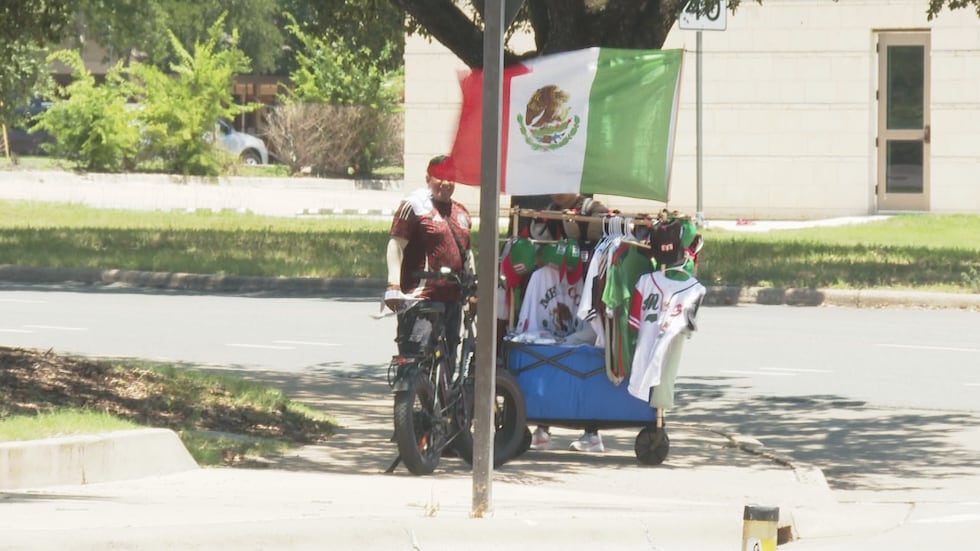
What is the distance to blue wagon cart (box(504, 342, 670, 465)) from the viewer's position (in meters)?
10.0

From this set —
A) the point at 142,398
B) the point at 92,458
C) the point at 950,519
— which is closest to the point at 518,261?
the point at 142,398

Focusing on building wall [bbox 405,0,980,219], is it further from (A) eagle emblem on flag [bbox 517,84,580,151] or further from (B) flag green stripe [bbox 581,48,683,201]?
(A) eagle emblem on flag [bbox 517,84,580,151]

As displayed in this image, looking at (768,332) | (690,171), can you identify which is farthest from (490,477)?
(690,171)

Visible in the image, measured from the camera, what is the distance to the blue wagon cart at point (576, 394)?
394 inches

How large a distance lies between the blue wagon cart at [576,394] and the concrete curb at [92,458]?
81.2 inches

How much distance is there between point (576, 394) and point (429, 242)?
4.25 ft

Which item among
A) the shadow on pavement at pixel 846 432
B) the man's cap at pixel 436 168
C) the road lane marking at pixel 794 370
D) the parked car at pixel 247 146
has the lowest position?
the shadow on pavement at pixel 846 432

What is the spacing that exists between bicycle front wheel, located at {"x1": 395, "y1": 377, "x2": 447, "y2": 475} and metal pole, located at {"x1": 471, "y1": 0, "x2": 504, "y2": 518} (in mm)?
1351

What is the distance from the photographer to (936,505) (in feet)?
28.6

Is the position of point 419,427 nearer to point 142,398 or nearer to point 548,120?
point 548,120

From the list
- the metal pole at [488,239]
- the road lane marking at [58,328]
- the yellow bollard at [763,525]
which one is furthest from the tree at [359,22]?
the yellow bollard at [763,525]

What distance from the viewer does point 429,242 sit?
954 cm

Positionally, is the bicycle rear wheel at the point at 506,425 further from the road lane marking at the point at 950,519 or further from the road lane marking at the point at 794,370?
the road lane marking at the point at 794,370

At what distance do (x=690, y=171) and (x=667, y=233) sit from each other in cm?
2411
